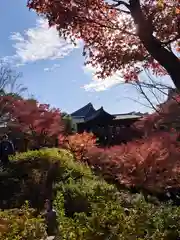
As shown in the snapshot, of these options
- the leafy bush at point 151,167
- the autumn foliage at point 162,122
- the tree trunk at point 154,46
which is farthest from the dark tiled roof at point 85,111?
the tree trunk at point 154,46

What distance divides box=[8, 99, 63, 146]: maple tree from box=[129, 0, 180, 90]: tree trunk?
497 inches

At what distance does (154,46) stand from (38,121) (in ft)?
41.8

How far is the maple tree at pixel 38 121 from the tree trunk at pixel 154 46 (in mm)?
12621

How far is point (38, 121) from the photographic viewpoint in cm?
1692

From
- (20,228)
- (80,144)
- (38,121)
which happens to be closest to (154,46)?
(20,228)

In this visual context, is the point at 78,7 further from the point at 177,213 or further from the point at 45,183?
the point at 45,183

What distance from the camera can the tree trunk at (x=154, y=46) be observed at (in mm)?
4423

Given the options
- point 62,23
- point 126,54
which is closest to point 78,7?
point 62,23

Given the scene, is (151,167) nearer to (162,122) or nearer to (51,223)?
(51,223)

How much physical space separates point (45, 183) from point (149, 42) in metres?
6.10

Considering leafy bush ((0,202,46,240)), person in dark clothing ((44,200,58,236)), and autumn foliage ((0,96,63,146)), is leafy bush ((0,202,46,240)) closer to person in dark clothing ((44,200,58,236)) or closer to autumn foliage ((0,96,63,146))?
person in dark clothing ((44,200,58,236))

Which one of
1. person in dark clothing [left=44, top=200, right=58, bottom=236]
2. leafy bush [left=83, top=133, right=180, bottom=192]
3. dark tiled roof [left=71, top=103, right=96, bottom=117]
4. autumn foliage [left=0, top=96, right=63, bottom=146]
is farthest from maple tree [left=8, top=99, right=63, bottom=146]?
dark tiled roof [left=71, top=103, right=96, bottom=117]

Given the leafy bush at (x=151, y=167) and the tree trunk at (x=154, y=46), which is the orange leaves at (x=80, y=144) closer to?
the leafy bush at (x=151, y=167)

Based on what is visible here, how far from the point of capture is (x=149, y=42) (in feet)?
15.2
